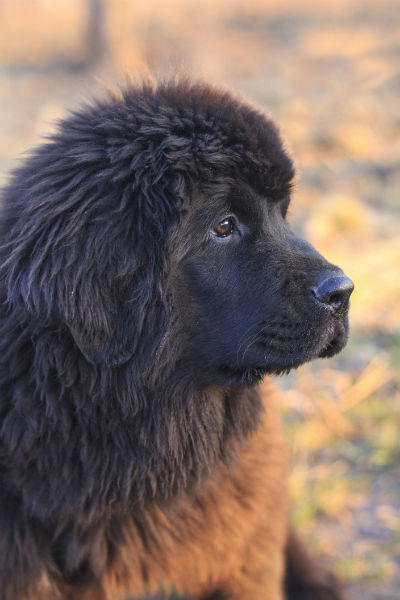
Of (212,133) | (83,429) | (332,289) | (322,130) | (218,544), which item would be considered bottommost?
(218,544)

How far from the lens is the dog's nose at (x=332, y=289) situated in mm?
2334

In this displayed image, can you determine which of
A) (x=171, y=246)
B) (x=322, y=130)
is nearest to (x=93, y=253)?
(x=171, y=246)

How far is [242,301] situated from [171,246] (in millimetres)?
326

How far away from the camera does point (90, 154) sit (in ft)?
7.32

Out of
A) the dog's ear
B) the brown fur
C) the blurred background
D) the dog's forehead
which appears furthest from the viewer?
the blurred background

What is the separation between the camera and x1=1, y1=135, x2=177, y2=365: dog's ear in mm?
2141

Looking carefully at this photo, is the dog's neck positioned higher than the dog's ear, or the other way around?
the dog's ear

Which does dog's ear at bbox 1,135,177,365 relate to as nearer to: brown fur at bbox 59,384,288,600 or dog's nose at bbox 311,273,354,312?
dog's nose at bbox 311,273,354,312

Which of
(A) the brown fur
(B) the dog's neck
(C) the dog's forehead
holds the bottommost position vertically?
(A) the brown fur

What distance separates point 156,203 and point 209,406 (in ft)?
2.50

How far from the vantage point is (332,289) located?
91.7 inches

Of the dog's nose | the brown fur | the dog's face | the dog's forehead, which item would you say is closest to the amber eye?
the dog's face

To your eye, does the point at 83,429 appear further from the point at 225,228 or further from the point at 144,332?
the point at 225,228

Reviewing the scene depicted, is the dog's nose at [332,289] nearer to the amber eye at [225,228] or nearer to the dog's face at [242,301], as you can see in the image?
the dog's face at [242,301]
